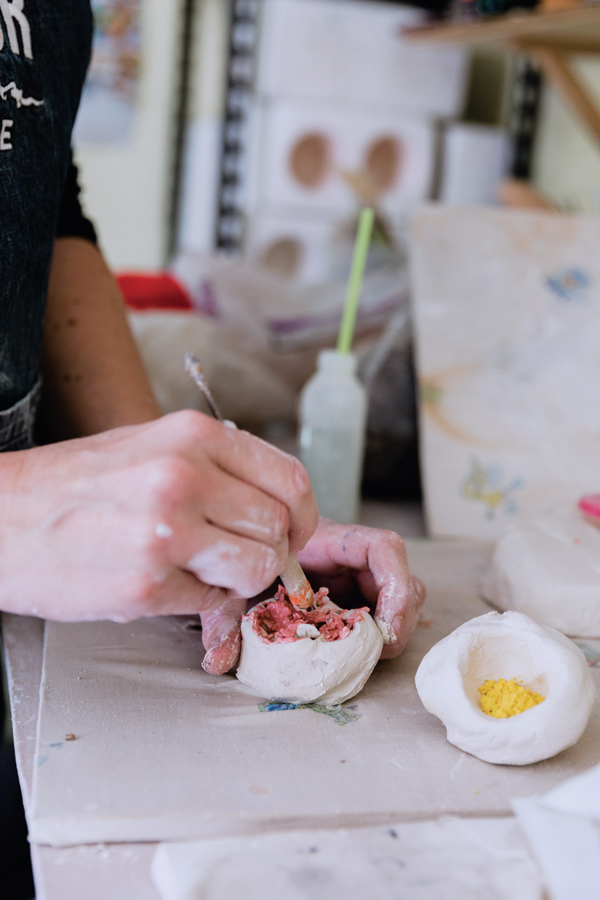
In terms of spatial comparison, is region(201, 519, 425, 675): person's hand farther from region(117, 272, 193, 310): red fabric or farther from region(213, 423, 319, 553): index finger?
region(117, 272, 193, 310): red fabric

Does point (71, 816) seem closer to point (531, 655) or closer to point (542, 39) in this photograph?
point (531, 655)

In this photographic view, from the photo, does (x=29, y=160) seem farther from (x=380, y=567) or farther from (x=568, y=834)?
(x=568, y=834)

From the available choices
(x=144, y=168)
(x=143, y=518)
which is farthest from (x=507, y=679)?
(x=144, y=168)

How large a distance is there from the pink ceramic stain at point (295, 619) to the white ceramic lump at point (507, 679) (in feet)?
0.26

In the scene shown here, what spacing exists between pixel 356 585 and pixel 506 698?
0.75 feet

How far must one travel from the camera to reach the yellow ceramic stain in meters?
0.64

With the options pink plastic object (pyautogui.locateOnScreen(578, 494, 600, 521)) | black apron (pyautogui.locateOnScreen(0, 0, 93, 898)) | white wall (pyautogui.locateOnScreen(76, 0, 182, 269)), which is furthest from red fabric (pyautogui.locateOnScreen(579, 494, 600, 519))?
white wall (pyautogui.locateOnScreen(76, 0, 182, 269))

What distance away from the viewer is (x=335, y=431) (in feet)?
4.08

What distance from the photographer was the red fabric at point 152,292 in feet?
5.99

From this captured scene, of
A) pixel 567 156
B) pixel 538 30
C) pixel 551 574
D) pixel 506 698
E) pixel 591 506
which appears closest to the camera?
pixel 506 698

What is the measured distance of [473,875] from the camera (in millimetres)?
508

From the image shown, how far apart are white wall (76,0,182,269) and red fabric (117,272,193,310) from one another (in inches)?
71.8

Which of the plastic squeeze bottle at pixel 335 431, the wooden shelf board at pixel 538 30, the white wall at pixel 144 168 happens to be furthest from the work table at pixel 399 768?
the white wall at pixel 144 168

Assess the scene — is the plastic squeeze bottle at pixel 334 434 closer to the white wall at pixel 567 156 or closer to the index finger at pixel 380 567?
the index finger at pixel 380 567
